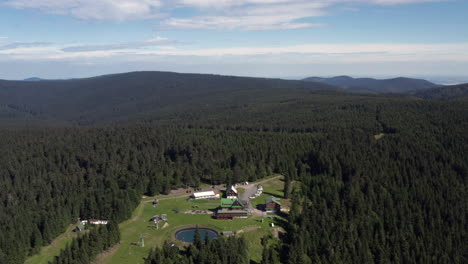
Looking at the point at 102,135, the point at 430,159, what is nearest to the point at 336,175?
the point at 430,159

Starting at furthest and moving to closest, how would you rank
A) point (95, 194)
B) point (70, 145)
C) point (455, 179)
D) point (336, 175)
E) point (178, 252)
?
point (70, 145), point (336, 175), point (455, 179), point (95, 194), point (178, 252)

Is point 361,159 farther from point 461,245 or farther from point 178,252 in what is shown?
point 178,252

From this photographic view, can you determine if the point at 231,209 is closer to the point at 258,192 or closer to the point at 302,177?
the point at 258,192

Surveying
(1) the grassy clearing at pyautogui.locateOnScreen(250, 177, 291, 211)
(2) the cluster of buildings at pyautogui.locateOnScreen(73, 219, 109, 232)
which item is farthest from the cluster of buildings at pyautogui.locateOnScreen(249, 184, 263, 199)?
(2) the cluster of buildings at pyautogui.locateOnScreen(73, 219, 109, 232)

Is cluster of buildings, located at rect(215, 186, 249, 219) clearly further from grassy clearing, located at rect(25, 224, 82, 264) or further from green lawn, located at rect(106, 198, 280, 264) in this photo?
grassy clearing, located at rect(25, 224, 82, 264)

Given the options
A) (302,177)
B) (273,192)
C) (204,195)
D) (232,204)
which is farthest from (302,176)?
(232,204)
